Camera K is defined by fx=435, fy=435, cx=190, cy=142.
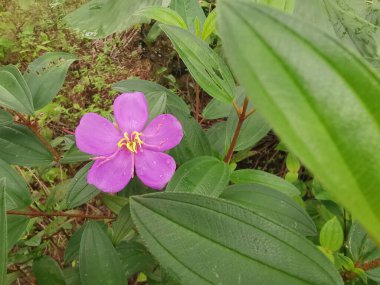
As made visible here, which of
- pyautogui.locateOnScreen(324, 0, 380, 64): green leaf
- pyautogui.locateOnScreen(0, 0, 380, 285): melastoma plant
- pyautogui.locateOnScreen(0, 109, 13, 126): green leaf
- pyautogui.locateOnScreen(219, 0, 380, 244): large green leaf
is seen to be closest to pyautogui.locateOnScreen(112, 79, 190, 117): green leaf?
pyautogui.locateOnScreen(0, 0, 380, 285): melastoma plant

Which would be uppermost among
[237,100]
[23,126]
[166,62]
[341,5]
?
[341,5]

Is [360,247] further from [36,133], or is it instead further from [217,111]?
[36,133]

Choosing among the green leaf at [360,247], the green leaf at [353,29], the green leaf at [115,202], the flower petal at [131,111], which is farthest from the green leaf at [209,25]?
the green leaf at [353,29]

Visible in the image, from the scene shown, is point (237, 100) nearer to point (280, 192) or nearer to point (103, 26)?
point (280, 192)

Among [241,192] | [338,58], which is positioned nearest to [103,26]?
[241,192]

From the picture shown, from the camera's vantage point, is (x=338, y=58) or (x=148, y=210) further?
(x=148, y=210)

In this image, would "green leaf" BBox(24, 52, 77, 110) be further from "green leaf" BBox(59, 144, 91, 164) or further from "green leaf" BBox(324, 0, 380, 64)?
"green leaf" BBox(324, 0, 380, 64)

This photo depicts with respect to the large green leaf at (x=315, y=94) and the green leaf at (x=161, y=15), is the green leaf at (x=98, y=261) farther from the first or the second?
the large green leaf at (x=315, y=94)
